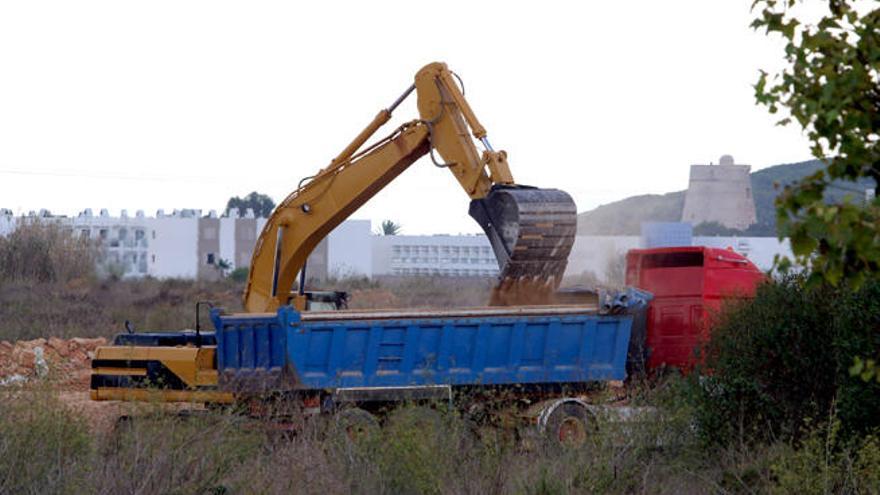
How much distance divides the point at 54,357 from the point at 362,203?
10.3 metres

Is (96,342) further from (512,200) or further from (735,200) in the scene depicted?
(735,200)

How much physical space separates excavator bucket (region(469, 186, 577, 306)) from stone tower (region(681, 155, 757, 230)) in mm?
82806

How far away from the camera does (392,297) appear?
47781 mm

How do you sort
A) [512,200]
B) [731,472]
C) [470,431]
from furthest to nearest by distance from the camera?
[512,200], [470,431], [731,472]

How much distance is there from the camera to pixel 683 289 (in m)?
20.2

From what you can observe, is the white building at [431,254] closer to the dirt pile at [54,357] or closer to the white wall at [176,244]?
the white wall at [176,244]

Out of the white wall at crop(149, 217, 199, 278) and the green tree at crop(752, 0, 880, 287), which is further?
the white wall at crop(149, 217, 199, 278)

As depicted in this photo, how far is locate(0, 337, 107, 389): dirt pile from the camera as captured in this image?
26734 millimetres

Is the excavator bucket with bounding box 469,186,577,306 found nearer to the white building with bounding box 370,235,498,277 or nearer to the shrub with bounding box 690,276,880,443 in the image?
the shrub with bounding box 690,276,880,443

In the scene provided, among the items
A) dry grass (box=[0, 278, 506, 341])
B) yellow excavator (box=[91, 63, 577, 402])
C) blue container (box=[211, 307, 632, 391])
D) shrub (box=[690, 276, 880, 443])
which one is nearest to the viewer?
shrub (box=[690, 276, 880, 443])

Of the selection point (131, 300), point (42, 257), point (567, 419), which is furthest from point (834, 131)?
point (42, 257)

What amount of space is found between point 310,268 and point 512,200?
215ft

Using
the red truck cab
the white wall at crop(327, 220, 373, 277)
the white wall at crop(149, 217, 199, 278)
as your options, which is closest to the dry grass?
the red truck cab

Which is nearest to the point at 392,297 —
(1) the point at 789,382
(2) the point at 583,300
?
(2) the point at 583,300
